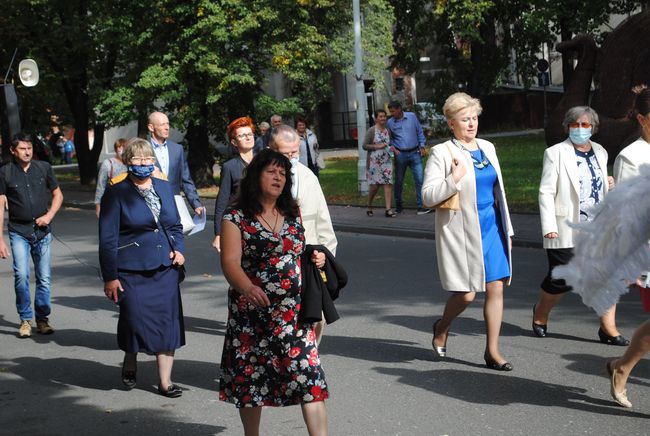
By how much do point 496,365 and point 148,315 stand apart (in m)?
2.44

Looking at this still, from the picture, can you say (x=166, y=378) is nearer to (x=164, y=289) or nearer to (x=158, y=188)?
(x=164, y=289)

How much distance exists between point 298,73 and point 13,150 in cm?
1740

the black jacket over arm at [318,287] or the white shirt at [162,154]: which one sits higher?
the white shirt at [162,154]

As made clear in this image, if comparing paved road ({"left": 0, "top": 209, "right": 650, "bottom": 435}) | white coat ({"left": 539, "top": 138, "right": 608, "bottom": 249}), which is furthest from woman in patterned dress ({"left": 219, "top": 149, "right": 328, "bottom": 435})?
white coat ({"left": 539, "top": 138, "right": 608, "bottom": 249})

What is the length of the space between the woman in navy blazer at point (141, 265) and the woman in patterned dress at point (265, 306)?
1.90 m

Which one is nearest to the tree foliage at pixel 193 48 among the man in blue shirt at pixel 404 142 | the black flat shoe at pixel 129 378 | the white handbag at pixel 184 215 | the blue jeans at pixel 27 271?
the man in blue shirt at pixel 404 142

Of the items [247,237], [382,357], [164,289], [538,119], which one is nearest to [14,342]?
[164,289]

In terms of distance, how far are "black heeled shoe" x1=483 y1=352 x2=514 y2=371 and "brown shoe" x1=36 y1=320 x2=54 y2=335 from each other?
4.36 meters

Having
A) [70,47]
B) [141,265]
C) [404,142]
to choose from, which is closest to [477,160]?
[141,265]

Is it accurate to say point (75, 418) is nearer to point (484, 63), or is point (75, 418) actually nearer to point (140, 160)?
point (140, 160)

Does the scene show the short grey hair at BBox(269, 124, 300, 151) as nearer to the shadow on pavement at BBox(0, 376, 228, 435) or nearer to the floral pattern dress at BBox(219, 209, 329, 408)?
the floral pattern dress at BBox(219, 209, 329, 408)

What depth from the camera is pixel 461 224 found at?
23.5 feet

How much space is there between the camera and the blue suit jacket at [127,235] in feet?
22.9

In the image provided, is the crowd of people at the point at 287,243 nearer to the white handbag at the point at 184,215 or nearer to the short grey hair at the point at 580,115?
the short grey hair at the point at 580,115
